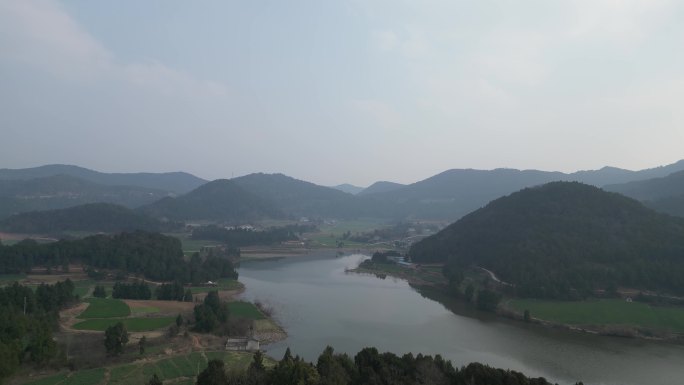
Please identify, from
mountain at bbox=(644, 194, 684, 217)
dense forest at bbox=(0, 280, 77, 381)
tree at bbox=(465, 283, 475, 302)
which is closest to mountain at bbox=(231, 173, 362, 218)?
mountain at bbox=(644, 194, 684, 217)

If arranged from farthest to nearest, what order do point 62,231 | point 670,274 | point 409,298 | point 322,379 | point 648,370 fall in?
point 62,231
point 409,298
point 670,274
point 648,370
point 322,379

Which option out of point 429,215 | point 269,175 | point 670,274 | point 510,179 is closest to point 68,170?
point 269,175

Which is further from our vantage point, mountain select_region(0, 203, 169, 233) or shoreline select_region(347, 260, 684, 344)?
mountain select_region(0, 203, 169, 233)

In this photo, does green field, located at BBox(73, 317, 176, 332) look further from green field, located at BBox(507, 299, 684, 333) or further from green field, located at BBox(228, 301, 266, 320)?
green field, located at BBox(507, 299, 684, 333)

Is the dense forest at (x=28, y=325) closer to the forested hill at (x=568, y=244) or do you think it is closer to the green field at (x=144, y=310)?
the green field at (x=144, y=310)

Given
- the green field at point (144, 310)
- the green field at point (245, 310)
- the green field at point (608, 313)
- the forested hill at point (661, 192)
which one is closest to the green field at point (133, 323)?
Answer: the green field at point (144, 310)

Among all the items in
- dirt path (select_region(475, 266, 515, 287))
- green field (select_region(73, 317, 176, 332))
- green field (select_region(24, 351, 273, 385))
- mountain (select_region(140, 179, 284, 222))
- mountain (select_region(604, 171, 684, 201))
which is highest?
mountain (select_region(604, 171, 684, 201))

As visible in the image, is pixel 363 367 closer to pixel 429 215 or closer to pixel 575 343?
pixel 575 343
